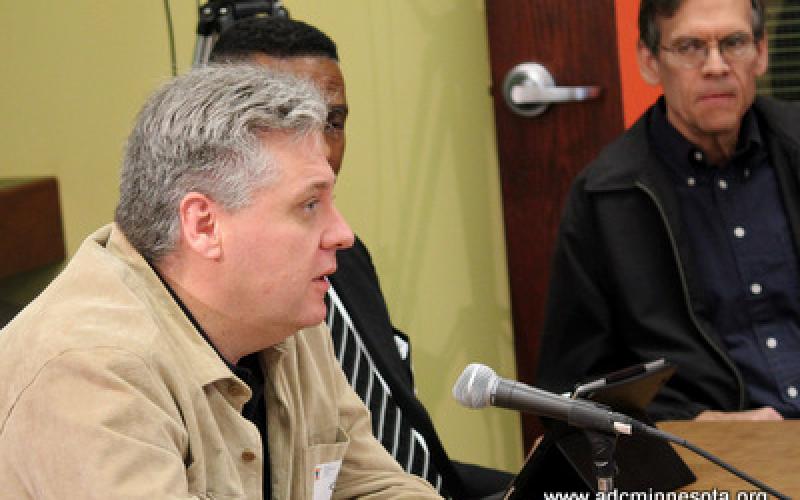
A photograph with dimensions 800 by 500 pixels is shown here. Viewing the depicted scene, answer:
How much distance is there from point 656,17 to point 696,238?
1.65 feet

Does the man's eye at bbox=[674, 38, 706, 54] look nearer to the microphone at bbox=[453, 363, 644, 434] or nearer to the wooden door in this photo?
the wooden door

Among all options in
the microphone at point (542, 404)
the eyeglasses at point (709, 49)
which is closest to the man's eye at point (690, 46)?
the eyeglasses at point (709, 49)

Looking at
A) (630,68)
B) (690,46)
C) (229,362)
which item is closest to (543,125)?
(630,68)

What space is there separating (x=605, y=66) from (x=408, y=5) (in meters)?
0.54

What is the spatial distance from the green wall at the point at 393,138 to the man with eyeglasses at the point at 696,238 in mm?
718

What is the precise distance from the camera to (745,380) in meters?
2.81

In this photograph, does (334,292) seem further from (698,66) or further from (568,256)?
(698,66)

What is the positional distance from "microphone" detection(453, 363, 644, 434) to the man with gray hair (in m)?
0.28

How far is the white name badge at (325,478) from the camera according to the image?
1.96 meters

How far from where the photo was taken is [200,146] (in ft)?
5.59

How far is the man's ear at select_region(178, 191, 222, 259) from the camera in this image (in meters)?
1.71

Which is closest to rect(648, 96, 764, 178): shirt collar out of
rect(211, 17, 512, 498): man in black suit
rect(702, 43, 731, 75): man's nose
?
rect(702, 43, 731, 75): man's nose

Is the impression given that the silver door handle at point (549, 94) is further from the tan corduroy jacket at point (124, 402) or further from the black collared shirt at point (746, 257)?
the tan corduroy jacket at point (124, 402)

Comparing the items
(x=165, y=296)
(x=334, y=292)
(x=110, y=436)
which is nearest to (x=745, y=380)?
(x=334, y=292)
